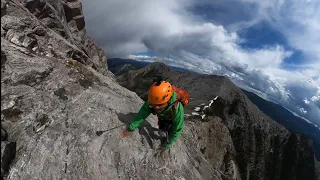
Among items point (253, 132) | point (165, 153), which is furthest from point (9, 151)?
point (253, 132)

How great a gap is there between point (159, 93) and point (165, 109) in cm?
142

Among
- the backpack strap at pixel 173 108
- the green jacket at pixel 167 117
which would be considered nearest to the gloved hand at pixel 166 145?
the green jacket at pixel 167 117

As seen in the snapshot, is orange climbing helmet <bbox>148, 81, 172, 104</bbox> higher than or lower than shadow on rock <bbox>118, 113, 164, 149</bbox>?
higher

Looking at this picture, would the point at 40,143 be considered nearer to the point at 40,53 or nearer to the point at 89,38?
the point at 40,53

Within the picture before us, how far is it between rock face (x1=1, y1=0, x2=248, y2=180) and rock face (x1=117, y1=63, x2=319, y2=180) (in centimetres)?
4368

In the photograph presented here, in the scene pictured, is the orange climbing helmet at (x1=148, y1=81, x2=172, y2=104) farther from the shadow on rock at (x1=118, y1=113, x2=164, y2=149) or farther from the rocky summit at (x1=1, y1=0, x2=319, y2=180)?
the shadow on rock at (x1=118, y1=113, x2=164, y2=149)

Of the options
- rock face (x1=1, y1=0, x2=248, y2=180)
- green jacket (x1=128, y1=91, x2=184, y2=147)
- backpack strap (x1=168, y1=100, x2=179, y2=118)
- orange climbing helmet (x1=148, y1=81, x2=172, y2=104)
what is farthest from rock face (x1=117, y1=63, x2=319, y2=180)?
orange climbing helmet (x1=148, y1=81, x2=172, y2=104)

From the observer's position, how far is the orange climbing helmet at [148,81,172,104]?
46.0 feet

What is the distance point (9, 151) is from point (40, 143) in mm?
1820

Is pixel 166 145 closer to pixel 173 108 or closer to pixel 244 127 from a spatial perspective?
pixel 173 108

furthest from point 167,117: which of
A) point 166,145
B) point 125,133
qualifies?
point 125,133

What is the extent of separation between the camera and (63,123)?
567 inches

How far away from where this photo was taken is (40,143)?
12867mm

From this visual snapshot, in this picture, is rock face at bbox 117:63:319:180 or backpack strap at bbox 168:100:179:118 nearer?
backpack strap at bbox 168:100:179:118
